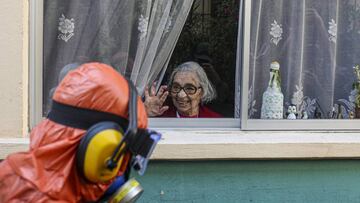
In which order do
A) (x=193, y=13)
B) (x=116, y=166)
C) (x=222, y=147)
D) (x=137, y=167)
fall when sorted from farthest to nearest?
(x=193, y=13)
(x=222, y=147)
(x=137, y=167)
(x=116, y=166)

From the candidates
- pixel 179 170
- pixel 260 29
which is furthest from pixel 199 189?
pixel 260 29

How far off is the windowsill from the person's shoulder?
0.15 metres

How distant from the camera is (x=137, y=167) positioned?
1931 millimetres

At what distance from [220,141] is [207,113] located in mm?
423

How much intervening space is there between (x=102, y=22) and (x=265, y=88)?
121cm

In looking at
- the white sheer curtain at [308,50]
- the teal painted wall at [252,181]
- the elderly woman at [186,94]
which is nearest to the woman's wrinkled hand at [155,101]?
the elderly woman at [186,94]

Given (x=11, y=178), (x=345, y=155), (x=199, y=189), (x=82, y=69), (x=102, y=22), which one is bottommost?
(x=199, y=189)

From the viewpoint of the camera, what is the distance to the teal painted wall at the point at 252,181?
3.69m

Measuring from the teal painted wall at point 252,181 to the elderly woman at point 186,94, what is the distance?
45cm

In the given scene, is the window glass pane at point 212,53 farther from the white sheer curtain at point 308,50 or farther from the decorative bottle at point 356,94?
the decorative bottle at point 356,94

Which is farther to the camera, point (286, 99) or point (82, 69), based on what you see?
point (286, 99)

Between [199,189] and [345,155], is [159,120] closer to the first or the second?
[199,189]

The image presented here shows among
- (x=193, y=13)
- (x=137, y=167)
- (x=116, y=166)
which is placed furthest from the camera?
(x=193, y=13)

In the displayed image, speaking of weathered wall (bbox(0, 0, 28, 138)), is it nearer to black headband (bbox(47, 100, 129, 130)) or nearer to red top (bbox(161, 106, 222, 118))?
red top (bbox(161, 106, 222, 118))
